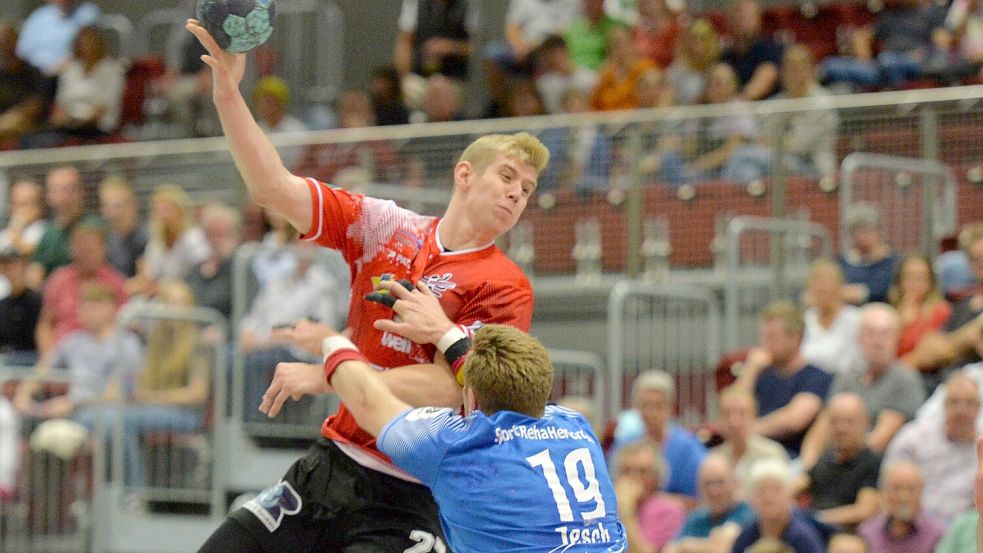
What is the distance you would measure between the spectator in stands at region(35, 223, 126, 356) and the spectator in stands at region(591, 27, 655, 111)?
4.11 metres

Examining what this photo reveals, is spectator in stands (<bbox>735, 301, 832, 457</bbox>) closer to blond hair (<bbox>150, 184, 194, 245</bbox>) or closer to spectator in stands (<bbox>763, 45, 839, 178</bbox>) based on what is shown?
spectator in stands (<bbox>763, 45, 839, 178</bbox>)

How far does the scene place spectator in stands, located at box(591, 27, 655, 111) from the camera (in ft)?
45.8

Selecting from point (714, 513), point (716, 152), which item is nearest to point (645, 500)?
point (714, 513)

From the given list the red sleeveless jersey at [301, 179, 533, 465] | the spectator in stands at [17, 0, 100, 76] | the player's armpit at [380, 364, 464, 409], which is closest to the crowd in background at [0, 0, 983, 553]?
the spectator in stands at [17, 0, 100, 76]

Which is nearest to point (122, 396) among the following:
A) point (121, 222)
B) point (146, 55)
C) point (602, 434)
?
point (121, 222)

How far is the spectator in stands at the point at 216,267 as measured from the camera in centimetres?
1266

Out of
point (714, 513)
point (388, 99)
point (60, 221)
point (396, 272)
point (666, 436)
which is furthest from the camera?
point (388, 99)

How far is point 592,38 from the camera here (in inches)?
593

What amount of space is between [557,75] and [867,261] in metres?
4.01

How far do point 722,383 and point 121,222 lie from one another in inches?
205

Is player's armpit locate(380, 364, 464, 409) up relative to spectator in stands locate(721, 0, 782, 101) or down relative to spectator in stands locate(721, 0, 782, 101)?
down

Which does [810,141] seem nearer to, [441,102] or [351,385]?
[441,102]

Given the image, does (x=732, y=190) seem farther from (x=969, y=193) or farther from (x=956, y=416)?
(x=956, y=416)

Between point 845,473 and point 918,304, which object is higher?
point 918,304
